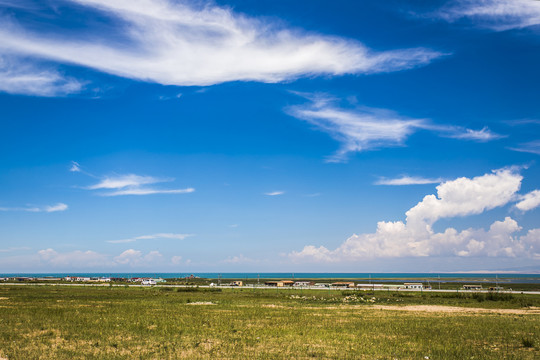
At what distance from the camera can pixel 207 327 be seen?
2691 cm

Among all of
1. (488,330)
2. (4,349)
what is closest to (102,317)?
(4,349)

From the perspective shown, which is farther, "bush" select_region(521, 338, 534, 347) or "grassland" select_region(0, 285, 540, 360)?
"bush" select_region(521, 338, 534, 347)

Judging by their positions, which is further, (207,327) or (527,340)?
(207,327)

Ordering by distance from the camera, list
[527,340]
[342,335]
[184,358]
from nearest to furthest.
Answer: [184,358]
[527,340]
[342,335]

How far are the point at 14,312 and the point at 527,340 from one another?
37419 millimetres

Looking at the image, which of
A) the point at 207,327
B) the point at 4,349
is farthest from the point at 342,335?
the point at 4,349

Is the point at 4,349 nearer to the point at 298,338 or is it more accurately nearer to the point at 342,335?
the point at 298,338

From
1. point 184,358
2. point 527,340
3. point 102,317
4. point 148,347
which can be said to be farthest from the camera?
point 102,317

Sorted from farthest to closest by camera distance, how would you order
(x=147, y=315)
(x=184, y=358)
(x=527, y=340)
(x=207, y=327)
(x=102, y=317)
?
(x=147, y=315) → (x=102, y=317) → (x=207, y=327) → (x=527, y=340) → (x=184, y=358)

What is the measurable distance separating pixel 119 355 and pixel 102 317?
47.2ft

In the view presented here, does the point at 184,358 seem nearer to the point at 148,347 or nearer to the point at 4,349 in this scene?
the point at 148,347

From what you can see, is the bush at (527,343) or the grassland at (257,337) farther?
the bush at (527,343)

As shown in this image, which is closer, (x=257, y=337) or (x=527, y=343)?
(x=527, y=343)

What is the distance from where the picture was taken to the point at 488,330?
27.1 metres
